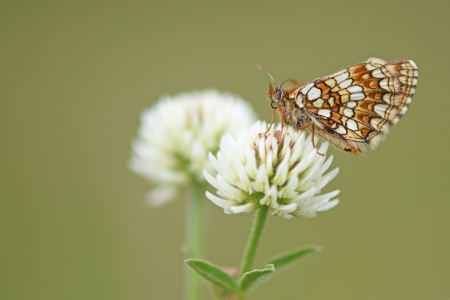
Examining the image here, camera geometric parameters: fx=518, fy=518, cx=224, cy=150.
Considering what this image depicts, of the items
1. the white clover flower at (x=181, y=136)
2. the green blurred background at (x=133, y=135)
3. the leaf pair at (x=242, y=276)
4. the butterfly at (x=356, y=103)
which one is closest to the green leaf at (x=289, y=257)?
the leaf pair at (x=242, y=276)

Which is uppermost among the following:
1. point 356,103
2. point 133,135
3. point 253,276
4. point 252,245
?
point 133,135

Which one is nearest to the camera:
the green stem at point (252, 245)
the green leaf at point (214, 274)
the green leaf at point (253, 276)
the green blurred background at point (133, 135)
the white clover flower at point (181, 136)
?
the green leaf at point (253, 276)

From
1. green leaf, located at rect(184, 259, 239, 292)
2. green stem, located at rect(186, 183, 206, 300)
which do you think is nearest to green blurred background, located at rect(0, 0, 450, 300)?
green stem, located at rect(186, 183, 206, 300)

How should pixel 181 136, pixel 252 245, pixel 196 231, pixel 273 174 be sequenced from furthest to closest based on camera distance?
pixel 181 136 < pixel 196 231 < pixel 273 174 < pixel 252 245

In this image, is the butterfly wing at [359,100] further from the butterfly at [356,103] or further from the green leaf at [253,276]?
the green leaf at [253,276]

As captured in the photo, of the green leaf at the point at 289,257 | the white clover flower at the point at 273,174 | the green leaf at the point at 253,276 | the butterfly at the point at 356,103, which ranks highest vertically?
the butterfly at the point at 356,103

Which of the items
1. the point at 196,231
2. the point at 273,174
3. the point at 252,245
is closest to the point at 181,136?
the point at 196,231

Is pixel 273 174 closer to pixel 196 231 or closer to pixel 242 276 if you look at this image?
pixel 242 276
